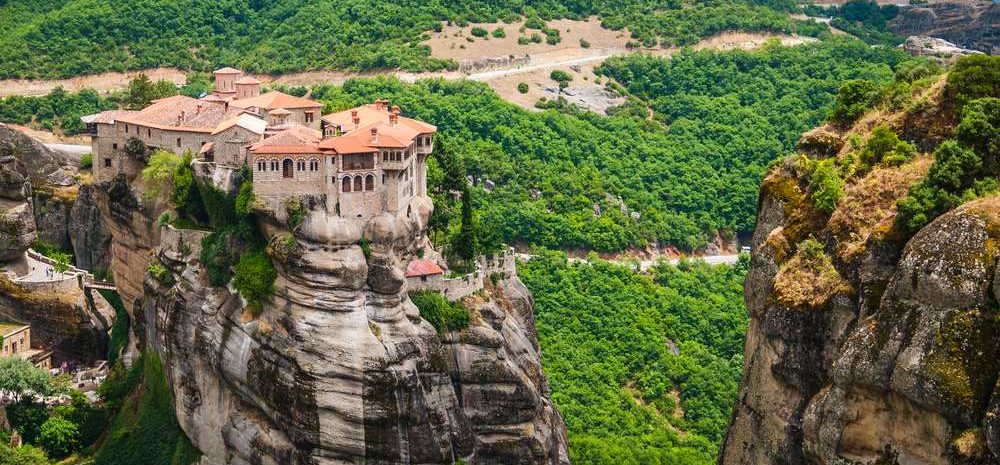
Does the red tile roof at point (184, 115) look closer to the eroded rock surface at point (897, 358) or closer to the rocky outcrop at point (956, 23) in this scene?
the eroded rock surface at point (897, 358)

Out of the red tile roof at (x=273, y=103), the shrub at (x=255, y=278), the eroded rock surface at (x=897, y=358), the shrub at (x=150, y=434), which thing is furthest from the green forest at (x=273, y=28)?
the eroded rock surface at (x=897, y=358)

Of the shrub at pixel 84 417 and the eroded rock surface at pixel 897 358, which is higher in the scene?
the eroded rock surface at pixel 897 358

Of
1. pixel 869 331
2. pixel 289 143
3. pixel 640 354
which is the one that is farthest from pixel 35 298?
pixel 869 331

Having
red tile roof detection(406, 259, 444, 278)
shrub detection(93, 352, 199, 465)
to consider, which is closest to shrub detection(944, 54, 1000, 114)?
red tile roof detection(406, 259, 444, 278)

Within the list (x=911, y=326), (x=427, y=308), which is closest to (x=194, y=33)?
(x=427, y=308)

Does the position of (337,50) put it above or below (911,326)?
below

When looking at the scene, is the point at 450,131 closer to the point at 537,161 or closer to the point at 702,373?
the point at 537,161

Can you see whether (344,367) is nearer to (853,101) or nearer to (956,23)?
(853,101)
